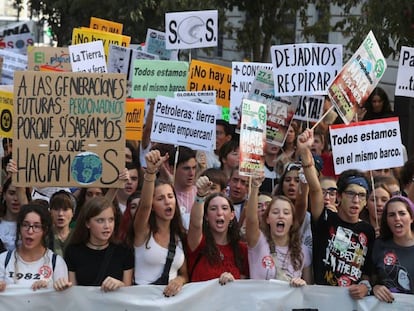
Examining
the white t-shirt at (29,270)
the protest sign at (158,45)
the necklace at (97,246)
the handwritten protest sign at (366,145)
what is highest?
the protest sign at (158,45)

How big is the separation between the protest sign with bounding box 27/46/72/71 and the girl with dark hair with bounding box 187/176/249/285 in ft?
19.3

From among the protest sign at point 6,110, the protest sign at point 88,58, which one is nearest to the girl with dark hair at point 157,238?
the protest sign at point 6,110

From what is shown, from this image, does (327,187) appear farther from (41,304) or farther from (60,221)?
(41,304)

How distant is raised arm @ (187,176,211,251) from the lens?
6.62 meters

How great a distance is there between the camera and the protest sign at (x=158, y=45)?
12.6 meters

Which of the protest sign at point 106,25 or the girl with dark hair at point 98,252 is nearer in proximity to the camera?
the girl with dark hair at point 98,252

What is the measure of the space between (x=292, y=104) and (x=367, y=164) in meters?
1.50

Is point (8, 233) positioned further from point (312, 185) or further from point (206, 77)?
point (206, 77)

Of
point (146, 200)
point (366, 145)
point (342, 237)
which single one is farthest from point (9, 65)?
point (342, 237)

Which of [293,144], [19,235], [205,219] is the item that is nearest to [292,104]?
[293,144]

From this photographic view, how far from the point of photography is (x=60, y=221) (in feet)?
24.2

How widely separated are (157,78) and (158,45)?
96.6 inches

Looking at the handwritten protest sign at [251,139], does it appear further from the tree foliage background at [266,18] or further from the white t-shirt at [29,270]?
the tree foliage background at [266,18]

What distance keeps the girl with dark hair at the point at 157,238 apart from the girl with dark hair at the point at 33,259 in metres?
0.52
